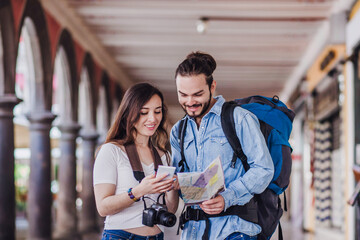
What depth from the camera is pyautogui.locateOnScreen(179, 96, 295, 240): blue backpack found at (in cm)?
255

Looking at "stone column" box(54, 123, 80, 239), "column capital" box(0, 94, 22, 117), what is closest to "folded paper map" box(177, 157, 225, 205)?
"column capital" box(0, 94, 22, 117)

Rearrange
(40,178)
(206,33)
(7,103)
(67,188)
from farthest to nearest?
(206,33)
(67,188)
(40,178)
(7,103)

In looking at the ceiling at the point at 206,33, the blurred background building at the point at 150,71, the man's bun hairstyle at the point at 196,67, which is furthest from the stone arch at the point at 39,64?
the man's bun hairstyle at the point at 196,67

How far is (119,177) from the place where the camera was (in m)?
2.66

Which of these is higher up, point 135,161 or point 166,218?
point 135,161

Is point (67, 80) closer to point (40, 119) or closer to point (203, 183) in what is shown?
point (40, 119)

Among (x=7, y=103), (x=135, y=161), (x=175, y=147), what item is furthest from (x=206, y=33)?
(x=135, y=161)

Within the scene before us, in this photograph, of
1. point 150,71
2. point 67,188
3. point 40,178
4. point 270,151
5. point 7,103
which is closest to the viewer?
point 270,151

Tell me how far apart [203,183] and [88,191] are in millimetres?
9983

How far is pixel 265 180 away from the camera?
2.48 m

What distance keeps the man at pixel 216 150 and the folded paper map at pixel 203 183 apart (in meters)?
0.05

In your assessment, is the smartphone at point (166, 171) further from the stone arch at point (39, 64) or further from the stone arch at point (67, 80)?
the stone arch at point (67, 80)

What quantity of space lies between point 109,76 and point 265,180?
37.6 feet

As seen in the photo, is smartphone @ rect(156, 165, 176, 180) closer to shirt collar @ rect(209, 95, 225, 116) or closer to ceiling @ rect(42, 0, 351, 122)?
shirt collar @ rect(209, 95, 225, 116)
